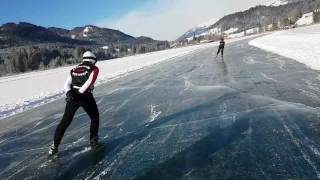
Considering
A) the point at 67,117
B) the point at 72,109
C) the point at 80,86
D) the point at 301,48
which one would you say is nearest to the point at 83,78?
the point at 80,86

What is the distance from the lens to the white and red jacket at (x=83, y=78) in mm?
7152

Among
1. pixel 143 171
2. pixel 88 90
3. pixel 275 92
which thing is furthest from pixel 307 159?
pixel 275 92

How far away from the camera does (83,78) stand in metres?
7.21

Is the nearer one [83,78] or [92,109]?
[83,78]

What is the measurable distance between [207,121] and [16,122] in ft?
22.4

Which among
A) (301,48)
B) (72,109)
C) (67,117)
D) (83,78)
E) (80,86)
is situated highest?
(83,78)

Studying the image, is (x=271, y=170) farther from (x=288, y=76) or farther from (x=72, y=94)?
(x=288, y=76)

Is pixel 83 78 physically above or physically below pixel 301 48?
above

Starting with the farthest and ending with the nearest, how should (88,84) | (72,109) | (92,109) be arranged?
(92,109)
(72,109)
(88,84)

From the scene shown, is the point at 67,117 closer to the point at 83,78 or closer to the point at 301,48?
the point at 83,78

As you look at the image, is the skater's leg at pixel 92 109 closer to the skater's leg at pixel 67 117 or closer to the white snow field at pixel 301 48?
the skater's leg at pixel 67 117

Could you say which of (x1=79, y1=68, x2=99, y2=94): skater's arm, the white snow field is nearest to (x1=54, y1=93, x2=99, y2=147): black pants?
(x1=79, y1=68, x2=99, y2=94): skater's arm

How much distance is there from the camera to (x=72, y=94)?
7.25m

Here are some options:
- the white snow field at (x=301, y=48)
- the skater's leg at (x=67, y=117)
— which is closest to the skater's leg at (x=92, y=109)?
the skater's leg at (x=67, y=117)
